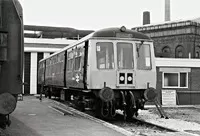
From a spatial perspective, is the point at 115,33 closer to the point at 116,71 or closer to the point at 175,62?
the point at 116,71

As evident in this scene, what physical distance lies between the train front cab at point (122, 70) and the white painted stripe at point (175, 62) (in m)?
8.10

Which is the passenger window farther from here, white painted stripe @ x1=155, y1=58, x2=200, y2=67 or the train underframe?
white painted stripe @ x1=155, y1=58, x2=200, y2=67

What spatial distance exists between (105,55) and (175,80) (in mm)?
10184

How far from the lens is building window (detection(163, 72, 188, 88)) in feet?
69.7

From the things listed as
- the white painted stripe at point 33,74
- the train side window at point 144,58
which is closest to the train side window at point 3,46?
the train side window at point 144,58

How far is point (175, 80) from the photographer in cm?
2141

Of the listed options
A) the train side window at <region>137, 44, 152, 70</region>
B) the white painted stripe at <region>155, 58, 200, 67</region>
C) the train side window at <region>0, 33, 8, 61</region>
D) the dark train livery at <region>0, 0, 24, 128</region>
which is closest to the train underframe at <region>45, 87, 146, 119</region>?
the train side window at <region>137, 44, 152, 70</region>

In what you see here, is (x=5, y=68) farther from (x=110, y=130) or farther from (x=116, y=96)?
(x=116, y=96)

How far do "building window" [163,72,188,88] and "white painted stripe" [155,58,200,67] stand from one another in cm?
60

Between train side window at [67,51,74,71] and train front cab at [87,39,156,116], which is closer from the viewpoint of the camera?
train front cab at [87,39,156,116]

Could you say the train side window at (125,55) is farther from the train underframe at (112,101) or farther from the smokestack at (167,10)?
the smokestack at (167,10)

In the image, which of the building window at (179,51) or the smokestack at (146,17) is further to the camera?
the smokestack at (146,17)

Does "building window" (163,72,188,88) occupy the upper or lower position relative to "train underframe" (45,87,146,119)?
upper

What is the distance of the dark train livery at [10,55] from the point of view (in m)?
5.97
